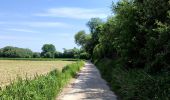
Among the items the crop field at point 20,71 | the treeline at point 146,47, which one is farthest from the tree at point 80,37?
the treeline at point 146,47

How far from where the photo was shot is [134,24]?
23125 mm

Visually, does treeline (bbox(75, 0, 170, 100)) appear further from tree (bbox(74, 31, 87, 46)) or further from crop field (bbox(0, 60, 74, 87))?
tree (bbox(74, 31, 87, 46))

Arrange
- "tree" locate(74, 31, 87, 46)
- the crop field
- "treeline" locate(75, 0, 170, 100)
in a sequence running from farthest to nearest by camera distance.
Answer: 1. "tree" locate(74, 31, 87, 46)
2. the crop field
3. "treeline" locate(75, 0, 170, 100)

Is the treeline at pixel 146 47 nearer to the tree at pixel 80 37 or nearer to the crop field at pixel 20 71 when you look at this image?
the crop field at pixel 20 71

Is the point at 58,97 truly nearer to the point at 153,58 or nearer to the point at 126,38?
the point at 153,58

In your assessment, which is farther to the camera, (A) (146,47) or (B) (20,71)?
(B) (20,71)

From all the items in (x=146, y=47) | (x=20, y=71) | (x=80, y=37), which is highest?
(x=80, y=37)

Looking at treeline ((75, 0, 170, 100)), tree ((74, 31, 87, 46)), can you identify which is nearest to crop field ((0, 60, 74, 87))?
treeline ((75, 0, 170, 100))

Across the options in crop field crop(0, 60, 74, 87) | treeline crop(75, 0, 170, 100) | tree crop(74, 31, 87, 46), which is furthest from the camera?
tree crop(74, 31, 87, 46)

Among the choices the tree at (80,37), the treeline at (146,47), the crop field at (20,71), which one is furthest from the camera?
the tree at (80,37)

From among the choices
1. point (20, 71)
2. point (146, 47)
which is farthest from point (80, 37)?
point (146, 47)

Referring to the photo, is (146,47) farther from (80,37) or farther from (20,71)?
(80,37)

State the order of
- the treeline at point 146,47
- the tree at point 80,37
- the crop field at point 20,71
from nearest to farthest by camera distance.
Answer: the treeline at point 146,47 → the crop field at point 20,71 → the tree at point 80,37

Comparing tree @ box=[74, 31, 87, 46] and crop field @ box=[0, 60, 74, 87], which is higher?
tree @ box=[74, 31, 87, 46]
